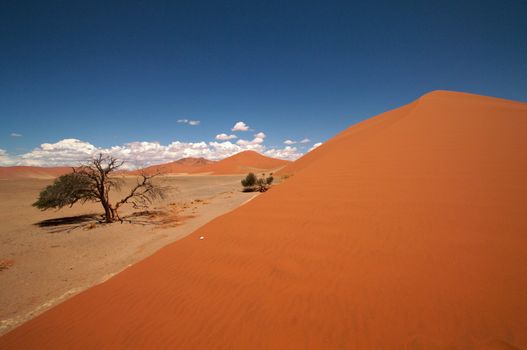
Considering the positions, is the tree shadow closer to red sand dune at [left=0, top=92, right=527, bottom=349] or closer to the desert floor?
the desert floor

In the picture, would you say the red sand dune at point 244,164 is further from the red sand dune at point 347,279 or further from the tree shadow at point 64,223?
the red sand dune at point 347,279

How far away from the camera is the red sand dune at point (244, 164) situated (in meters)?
91.4

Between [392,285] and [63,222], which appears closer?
[392,285]

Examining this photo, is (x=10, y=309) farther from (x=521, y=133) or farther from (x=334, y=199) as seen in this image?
(x=521, y=133)

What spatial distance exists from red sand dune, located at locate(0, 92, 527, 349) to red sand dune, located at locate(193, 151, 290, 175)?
3158 inches

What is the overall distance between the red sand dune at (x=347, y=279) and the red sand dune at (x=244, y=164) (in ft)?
263

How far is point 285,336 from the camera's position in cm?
346

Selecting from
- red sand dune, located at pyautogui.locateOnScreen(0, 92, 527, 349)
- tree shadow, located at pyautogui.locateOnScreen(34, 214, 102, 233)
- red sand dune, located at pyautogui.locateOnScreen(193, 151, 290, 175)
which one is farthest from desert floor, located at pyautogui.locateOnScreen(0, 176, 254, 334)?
red sand dune, located at pyautogui.locateOnScreen(193, 151, 290, 175)

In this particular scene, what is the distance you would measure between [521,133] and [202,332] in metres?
14.4

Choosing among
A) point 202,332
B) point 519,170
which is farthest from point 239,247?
point 519,170

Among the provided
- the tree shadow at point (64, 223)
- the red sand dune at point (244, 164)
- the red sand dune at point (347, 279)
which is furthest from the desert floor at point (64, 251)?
the red sand dune at point (244, 164)

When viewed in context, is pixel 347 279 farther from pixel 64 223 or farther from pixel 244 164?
pixel 244 164

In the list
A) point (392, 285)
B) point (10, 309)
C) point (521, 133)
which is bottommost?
point (10, 309)

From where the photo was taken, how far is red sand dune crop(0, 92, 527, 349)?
339 centimetres
